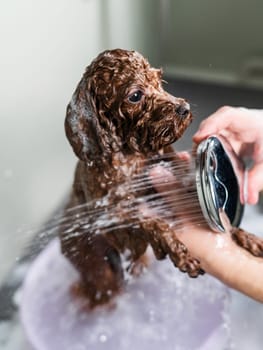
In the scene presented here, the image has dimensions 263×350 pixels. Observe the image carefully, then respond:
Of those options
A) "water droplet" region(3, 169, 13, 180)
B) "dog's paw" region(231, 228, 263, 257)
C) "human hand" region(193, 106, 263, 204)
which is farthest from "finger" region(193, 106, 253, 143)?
"water droplet" region(3, 169, 13, 180)

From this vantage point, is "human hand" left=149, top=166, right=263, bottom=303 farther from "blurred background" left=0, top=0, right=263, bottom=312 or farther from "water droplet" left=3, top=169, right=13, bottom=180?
"water droplet" left=3, top=169, right=13, bottom=180

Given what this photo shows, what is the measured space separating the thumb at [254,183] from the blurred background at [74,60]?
0.24ft

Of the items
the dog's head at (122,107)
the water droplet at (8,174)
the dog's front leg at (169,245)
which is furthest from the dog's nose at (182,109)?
the water droplet at (8,174)

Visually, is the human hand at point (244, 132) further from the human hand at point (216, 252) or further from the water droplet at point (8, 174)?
the water droplet at point (8, 174)

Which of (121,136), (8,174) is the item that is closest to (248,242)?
(121,136)

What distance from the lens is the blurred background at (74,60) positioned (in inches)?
22.8

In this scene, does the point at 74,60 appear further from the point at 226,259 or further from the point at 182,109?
the point at 226,259

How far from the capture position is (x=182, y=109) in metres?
0.50

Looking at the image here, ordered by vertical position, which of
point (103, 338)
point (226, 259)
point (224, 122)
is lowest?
point (103, 338)

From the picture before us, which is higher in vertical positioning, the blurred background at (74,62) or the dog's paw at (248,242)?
the blurred background at (74,62)

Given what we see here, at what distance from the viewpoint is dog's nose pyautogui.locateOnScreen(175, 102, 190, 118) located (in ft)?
1.64

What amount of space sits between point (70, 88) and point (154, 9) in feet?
0.49

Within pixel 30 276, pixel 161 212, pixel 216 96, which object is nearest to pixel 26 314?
pixel 30 276

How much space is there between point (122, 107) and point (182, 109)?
58mm
